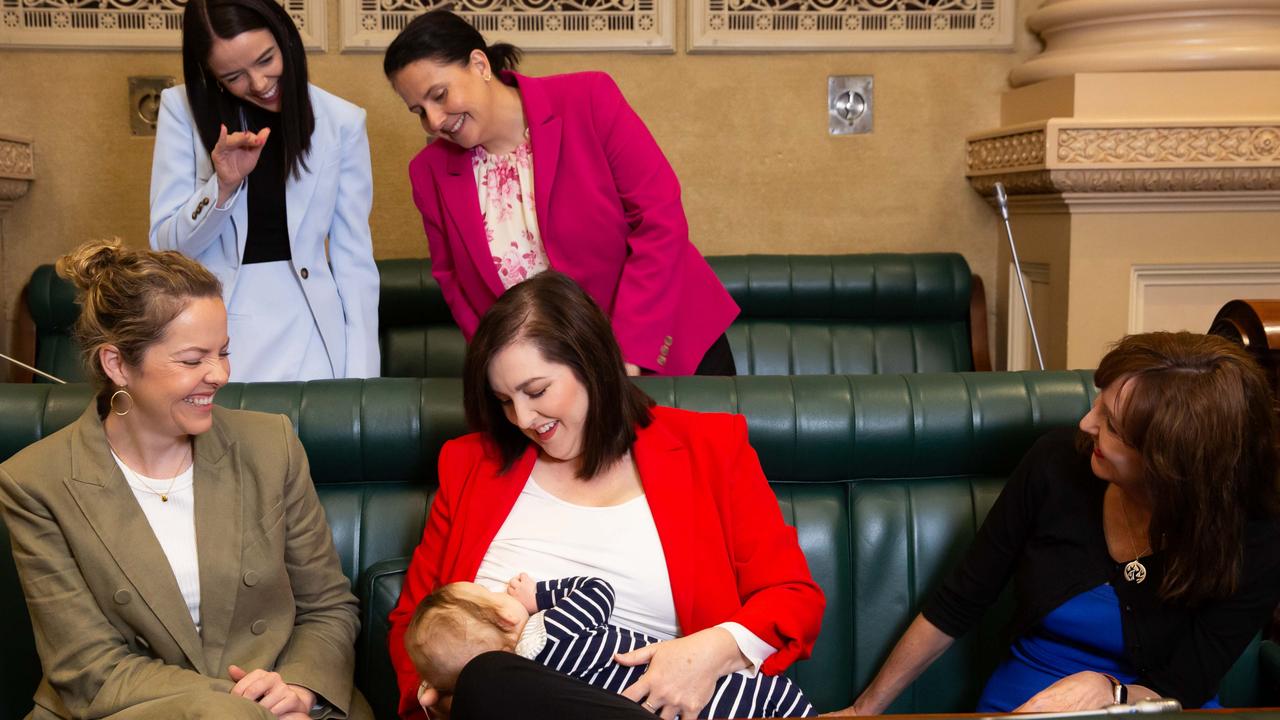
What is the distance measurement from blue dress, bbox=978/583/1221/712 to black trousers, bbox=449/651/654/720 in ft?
2.47

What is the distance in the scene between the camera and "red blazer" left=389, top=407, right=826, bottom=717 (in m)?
1.78

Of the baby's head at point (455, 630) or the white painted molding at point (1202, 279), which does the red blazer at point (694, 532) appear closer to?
the baby's head at point (455, 630)

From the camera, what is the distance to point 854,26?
4.23 meters

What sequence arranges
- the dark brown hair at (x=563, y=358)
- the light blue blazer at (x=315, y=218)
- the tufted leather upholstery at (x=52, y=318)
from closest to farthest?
the dark brown hair at (x=563, y=358), the light blue blazer at (x=315, y=218), the tufted leather upholstery at (x=52, y=318)

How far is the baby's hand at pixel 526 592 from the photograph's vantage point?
1727 mm

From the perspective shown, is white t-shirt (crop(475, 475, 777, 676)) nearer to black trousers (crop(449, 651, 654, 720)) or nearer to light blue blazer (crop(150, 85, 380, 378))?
black trousers (crop(449, 651, 654, 720))

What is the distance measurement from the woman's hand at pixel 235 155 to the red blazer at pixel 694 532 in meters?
0.73

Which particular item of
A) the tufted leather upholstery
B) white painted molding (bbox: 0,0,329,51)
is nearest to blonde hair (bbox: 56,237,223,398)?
the tufted leather upholstery

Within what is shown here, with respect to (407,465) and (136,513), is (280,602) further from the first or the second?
(407,465)

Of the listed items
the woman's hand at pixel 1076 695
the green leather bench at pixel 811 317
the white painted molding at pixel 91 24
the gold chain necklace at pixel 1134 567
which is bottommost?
the woman's hand at pixel 1076 695

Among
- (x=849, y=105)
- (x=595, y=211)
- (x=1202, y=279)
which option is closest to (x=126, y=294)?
(x=595, y=211)

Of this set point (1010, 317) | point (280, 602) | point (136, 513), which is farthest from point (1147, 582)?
point (1010, 317)

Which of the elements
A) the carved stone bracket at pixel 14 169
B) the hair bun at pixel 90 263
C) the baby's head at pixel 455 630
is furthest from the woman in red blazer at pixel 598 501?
the carved stone bracket at pixel 14 169

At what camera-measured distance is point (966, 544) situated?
2102 mm
